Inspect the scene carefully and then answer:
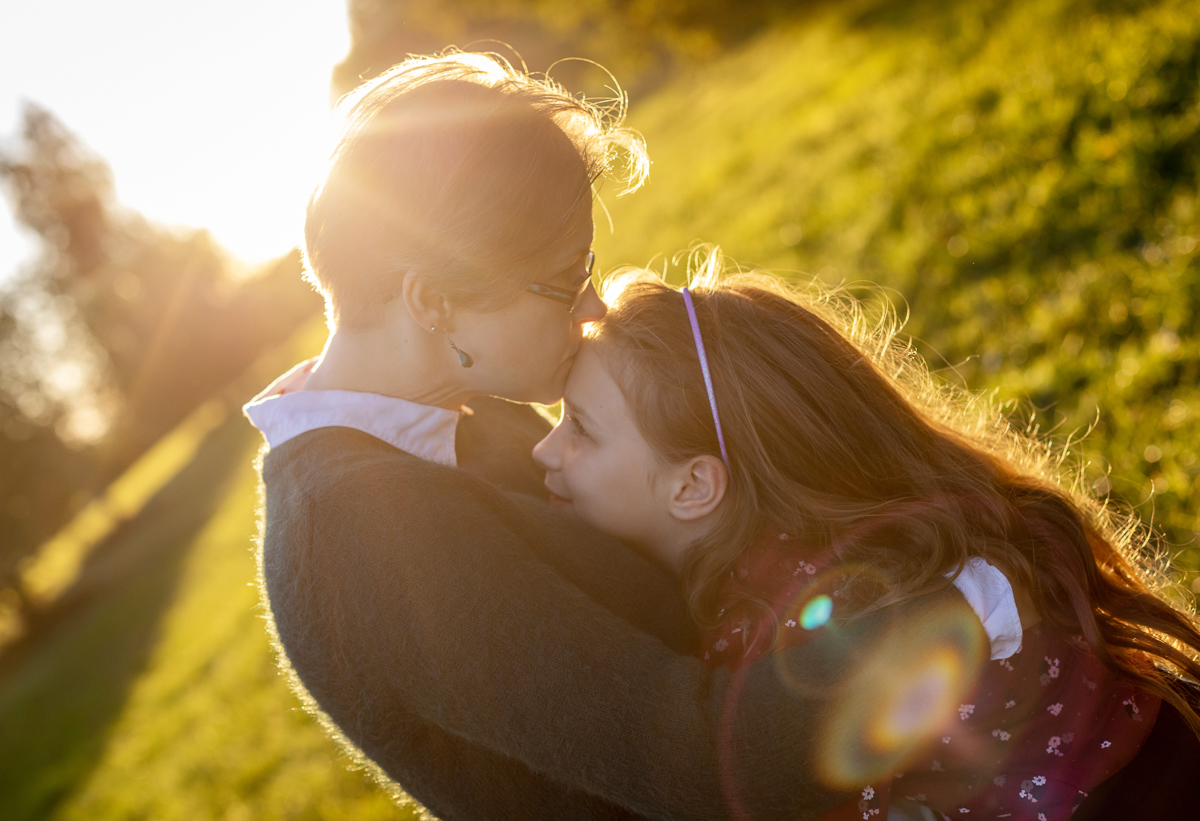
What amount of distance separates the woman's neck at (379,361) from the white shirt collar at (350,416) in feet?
0.19

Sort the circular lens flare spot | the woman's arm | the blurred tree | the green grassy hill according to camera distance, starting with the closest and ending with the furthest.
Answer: the woman's arm, the circular lens flare spot, the green grassy hill, the blurred tree

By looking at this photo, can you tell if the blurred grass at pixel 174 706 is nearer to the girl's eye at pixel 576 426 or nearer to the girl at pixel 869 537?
the girl's eye at pixel 576 426

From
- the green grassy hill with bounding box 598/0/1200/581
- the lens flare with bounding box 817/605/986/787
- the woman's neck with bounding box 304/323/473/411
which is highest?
the green grassy hill with bounding box 598/0/1200/581

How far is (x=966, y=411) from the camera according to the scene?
9.17ft

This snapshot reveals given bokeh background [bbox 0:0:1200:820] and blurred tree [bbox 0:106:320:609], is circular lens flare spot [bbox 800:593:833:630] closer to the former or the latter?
bokeh background [bbox 0:0:1200:820]

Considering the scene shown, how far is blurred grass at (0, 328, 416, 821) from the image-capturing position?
598 centimetres

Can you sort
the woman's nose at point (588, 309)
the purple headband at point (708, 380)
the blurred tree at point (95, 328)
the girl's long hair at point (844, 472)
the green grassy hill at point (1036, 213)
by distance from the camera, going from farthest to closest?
the blurred tree at point (95, 328)
the green grassy hill at point (1036, 213)
the woman's nose at point (588, 309)
the purple headband at point (708, 380)
the girl's long hair at point (844, 472)

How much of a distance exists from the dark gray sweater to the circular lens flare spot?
100mm

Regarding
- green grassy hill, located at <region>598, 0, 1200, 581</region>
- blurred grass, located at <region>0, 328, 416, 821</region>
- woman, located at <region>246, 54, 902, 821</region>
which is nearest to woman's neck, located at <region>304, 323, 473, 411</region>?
woman, located at <region>246, 54, 902, 821</region>

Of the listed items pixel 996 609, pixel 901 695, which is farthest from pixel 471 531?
pixel 996 609

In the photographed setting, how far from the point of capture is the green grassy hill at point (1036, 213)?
147 inches

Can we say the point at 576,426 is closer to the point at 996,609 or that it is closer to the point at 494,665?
the point at 494,665

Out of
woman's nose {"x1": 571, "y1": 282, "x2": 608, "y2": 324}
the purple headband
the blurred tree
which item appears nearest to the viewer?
the purple headband

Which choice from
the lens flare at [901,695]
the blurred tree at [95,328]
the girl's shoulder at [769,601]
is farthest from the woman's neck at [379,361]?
the blurred tree at [95,328]
